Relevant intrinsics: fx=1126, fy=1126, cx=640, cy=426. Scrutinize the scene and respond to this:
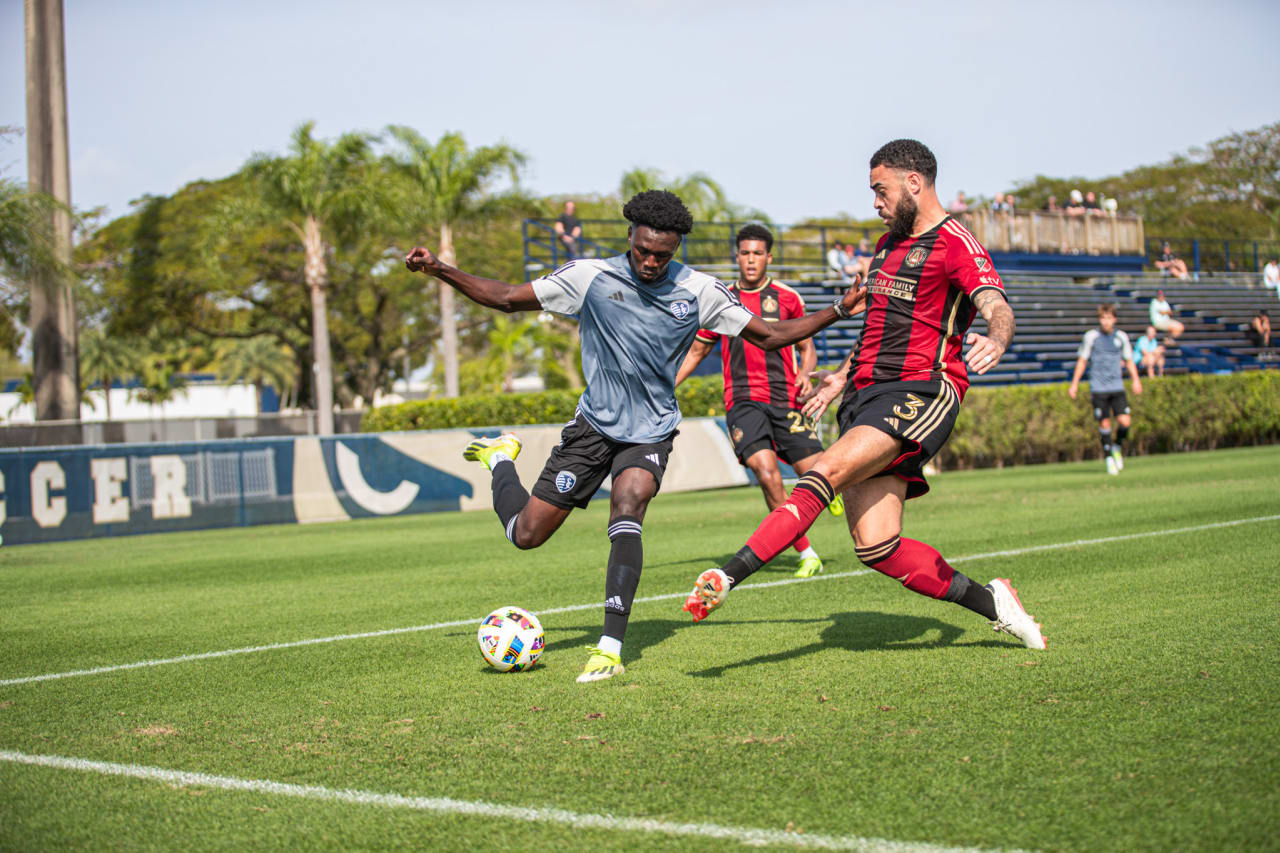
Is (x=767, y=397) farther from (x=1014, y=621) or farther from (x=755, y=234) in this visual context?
(x=1014, y=621)

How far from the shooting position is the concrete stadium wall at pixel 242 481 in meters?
14.8

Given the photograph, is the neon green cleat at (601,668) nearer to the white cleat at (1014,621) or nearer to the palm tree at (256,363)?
the white cleat at (1014,621)

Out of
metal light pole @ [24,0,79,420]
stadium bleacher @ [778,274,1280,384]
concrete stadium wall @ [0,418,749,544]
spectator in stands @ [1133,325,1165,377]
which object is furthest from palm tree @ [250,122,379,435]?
spectator in stands @ [1133,325,1165,377]

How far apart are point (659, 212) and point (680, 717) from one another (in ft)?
7.56

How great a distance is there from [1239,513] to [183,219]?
4327 cm

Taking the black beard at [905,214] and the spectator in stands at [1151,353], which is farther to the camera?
the spectator in stands at [1151,353]

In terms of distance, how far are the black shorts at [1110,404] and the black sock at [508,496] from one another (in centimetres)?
1303

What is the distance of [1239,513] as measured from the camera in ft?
34.0

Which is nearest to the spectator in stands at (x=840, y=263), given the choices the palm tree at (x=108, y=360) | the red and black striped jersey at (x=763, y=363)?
the red and black striped jersey at (x=763, y=363)

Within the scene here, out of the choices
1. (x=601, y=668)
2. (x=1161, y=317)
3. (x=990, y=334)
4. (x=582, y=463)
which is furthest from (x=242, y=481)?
(x=1161, y=317)

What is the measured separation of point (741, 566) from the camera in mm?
4676

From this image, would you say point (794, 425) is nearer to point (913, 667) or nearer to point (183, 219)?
point (913, 667)

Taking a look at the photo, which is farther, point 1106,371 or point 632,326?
point 1106,371

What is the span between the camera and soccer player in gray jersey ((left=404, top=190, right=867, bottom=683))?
5254mm
